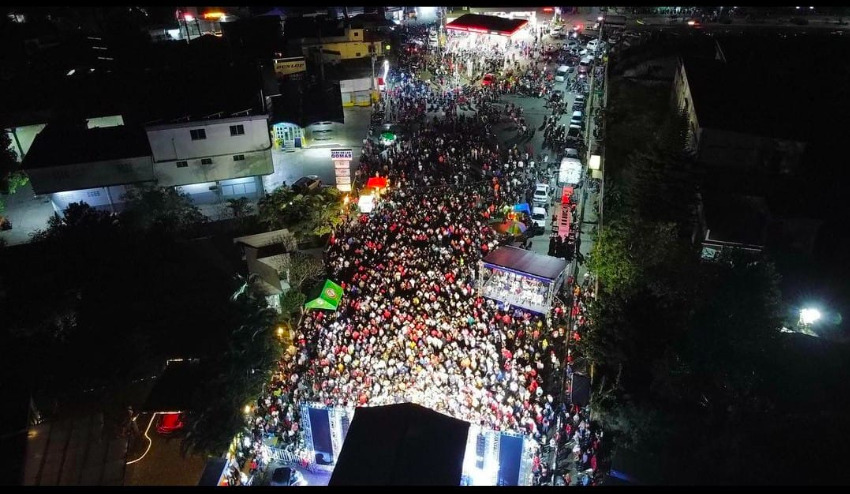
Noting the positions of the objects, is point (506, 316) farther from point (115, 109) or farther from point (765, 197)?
point (115, 109)

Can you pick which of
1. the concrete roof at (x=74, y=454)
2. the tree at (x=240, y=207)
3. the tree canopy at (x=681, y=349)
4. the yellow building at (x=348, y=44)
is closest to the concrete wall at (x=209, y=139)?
the tree at (x=240, y=207)

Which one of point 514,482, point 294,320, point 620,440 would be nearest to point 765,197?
point 620,440

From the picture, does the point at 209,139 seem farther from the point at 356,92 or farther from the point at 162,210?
the point at 356,92

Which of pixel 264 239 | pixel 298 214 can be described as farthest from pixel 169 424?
pixel 298 214

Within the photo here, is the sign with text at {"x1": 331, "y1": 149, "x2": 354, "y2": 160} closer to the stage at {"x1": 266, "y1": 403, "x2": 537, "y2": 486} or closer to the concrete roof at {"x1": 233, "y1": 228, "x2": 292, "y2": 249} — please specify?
the concrete roof at {"x1": 233, "y1": 228, "x2": 292, "y2": 249}

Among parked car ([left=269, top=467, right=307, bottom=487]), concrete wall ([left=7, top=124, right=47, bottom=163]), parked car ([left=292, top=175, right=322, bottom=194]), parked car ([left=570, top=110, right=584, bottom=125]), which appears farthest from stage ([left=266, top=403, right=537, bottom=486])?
concrete wall ([left=7, top=124, right=47, bottom=163])

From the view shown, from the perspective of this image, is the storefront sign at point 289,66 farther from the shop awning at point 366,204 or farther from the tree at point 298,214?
the tree at point 298,214
